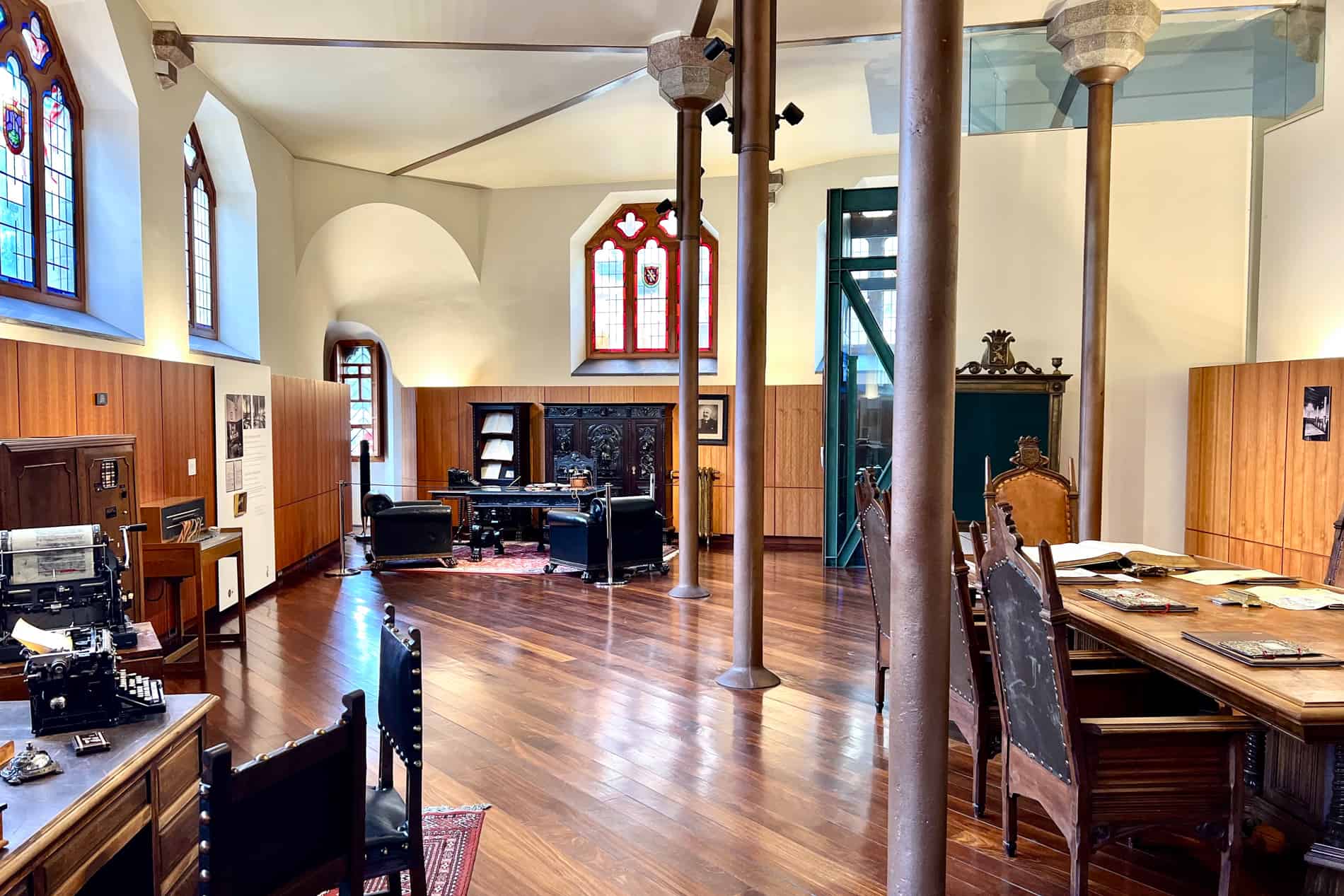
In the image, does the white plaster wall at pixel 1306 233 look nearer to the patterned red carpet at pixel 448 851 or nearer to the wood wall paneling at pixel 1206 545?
the wood wall paneling at pixel 1206 545

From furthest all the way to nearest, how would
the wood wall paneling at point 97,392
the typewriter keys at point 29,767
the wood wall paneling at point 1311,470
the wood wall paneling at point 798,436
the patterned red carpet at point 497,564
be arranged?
the wood wall paneling at point 798,436
the patterned red carpet at point 497,564
the wood wall paneling at point 1311,470
the wood wall paneling at point 97,392
the typewriter keys at point 29,767

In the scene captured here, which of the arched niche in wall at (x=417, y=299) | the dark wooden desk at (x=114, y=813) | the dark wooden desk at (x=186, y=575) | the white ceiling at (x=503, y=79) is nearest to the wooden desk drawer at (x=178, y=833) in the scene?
the dark wooden desk at (x=114, y=813)

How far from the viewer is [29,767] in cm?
200

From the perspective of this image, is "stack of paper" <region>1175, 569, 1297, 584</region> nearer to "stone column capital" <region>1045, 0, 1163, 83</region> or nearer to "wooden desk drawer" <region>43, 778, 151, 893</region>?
"wooden desk drawer" <region>43, 778, 151, 893</region>

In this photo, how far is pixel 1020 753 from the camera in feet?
9.74

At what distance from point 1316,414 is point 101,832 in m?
6.93

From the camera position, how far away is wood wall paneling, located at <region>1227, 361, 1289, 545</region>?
6266mm

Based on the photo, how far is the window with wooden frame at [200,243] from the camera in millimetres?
7984

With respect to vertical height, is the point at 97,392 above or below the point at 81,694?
above

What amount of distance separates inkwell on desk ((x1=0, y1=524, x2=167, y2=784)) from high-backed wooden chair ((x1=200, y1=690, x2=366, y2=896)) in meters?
0.66

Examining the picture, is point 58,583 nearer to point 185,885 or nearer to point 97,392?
point 185,885

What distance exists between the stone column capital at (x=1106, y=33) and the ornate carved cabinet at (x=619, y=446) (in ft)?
19.7

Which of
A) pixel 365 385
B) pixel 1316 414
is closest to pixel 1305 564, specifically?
pixel 1316 414

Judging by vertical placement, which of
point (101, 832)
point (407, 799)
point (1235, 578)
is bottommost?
point (407, 799)
